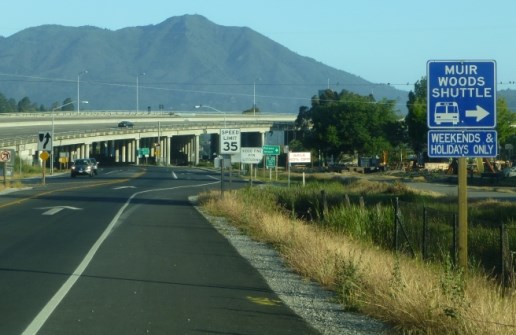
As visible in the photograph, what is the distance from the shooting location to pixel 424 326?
10.1m

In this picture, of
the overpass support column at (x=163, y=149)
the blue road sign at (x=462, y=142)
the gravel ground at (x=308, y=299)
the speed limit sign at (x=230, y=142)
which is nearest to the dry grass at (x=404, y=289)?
the gravel ground at (x=308, y=299)

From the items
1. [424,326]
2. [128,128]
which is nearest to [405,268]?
[424,326]

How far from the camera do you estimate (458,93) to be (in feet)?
39.4

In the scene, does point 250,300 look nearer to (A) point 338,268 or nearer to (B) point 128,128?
(A) point 338,268

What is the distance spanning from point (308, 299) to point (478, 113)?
3504mm

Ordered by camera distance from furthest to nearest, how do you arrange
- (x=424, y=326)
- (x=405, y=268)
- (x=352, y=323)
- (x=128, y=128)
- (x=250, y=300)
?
(x=128, y=128) → (x=405, y=268) → (x=250, y=300) → (x=352, y=323) → (x=424, y=326)

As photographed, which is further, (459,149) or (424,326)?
(459,149)

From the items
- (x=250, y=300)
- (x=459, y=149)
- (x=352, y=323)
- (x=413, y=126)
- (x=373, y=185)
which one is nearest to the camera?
(x=352, y=323)

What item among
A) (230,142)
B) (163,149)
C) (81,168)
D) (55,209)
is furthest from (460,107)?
(163,149)

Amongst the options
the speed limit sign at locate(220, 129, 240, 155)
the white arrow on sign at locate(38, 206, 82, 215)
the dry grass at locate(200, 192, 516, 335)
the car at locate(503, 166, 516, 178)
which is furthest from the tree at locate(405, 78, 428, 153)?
the dry grass at locate(200, 192, 516, 335)

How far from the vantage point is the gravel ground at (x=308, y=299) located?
35.4ft

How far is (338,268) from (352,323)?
321cm

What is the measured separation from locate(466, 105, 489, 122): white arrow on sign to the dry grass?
2014 mm

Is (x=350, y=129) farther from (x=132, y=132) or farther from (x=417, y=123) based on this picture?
(x=132, y=132)
